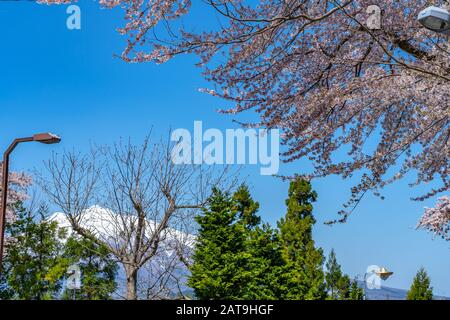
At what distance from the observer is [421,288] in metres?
23.2

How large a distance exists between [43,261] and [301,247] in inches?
359

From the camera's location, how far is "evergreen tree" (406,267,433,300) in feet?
75.5

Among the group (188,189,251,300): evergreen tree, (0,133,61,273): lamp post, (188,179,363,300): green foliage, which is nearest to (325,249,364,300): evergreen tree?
A: (188,179,363,300): green foliage

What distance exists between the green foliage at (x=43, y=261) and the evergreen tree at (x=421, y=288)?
1254cm

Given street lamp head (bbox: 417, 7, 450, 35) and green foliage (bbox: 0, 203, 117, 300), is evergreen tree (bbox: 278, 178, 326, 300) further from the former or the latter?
street lamp head (bbox: 417, 7, 450, 35)

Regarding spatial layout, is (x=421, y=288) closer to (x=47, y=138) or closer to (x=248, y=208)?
(x=248, y=208)

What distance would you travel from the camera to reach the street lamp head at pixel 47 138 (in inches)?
393

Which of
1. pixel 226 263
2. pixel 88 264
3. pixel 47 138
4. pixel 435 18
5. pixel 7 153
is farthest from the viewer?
pixel 88 264

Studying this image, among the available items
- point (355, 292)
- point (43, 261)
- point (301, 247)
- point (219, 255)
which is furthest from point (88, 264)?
point (355, 292)

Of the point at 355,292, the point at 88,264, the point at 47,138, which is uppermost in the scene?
the point at 47,138

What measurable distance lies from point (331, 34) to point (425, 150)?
2390 mm

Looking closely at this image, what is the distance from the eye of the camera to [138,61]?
6.40m
